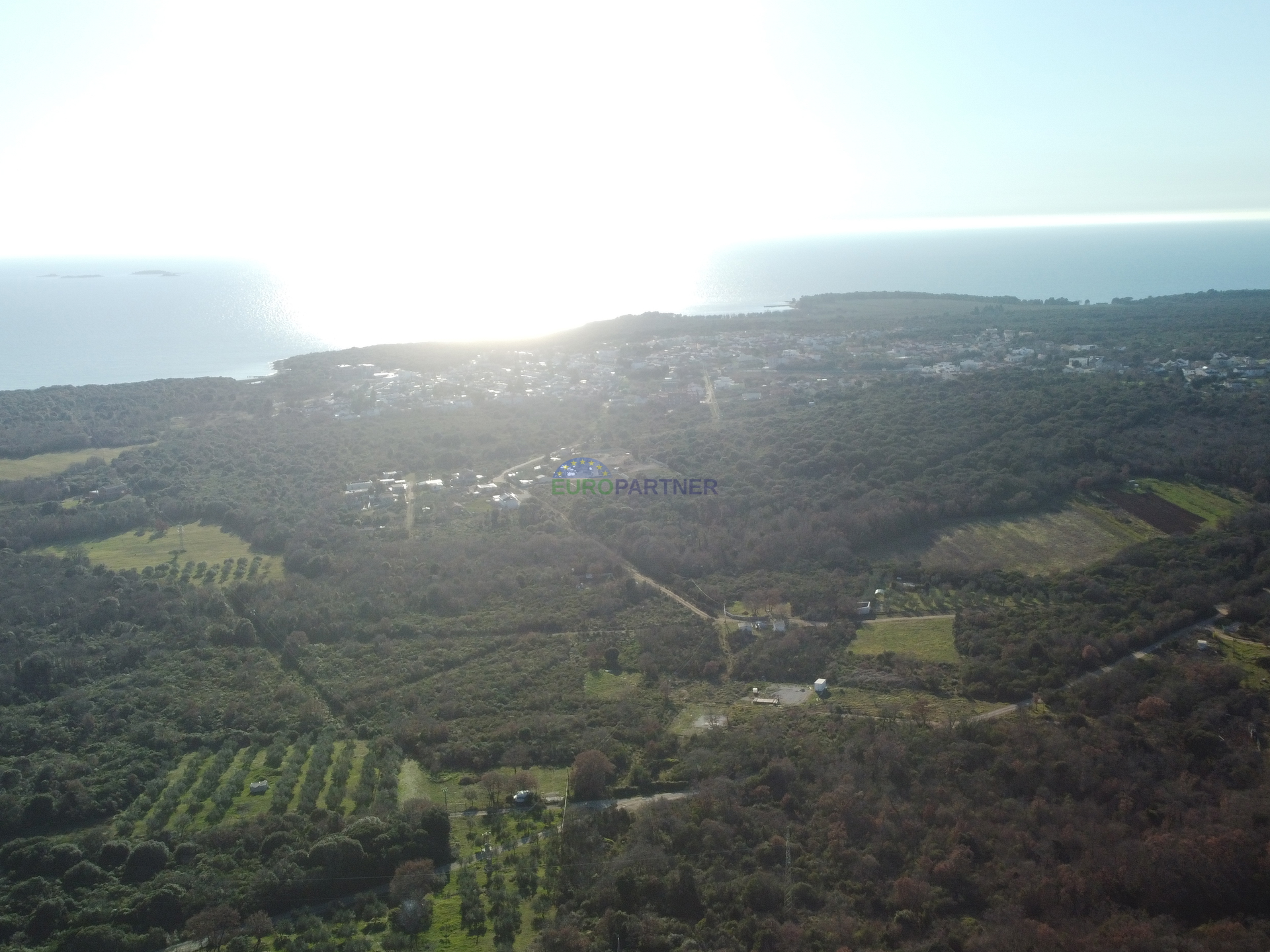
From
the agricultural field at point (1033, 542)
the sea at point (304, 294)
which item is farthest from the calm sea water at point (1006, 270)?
the agricultural field at point (1033, 542)

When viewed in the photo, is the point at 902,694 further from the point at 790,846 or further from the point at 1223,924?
the point at 1223,924

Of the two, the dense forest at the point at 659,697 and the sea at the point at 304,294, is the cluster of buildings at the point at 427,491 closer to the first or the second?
the dense forest at the point at 659,697

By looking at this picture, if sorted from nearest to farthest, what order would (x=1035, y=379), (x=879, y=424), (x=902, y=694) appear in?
1. (x=902, y=694)
2. (x=879, y=424)
3. (x=1035, y=379)

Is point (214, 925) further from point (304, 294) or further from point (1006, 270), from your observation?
point (1006, 270)

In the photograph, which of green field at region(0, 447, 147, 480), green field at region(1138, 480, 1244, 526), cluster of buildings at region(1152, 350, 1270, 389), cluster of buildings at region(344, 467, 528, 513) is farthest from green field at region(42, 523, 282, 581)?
cluster of buildings at region(1152, 350, 1270, 389)

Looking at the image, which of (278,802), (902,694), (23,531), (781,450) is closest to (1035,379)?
(781,450)

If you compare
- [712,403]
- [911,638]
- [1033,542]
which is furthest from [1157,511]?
Answer: [712,403]

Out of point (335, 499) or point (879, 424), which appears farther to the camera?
point (879, 424)
